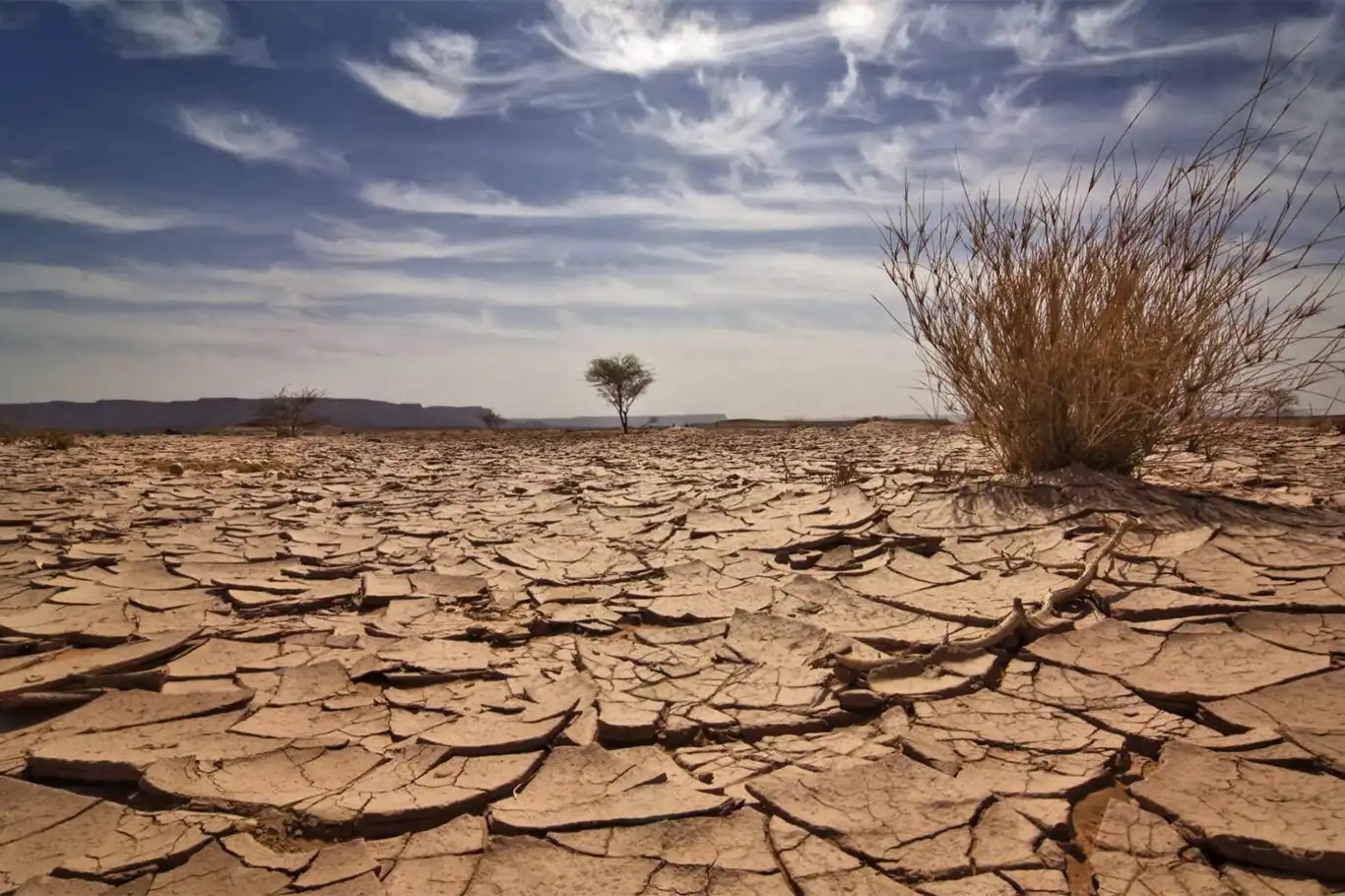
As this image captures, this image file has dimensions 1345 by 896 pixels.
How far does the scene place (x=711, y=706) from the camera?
1.78 metres

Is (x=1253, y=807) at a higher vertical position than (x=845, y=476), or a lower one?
lower

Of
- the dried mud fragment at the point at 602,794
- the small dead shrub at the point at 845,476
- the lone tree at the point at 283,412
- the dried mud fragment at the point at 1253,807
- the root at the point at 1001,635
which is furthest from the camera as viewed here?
the lone tree at the point at 283,412

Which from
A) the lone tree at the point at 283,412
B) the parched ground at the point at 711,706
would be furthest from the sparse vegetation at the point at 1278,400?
the lone tree at the point at 283,412

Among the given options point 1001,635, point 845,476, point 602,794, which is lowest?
point 602,794

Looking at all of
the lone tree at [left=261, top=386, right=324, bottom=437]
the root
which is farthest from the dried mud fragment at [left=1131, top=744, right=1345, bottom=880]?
the lone tree at [left=261, top=386, right=324, bottom=437]

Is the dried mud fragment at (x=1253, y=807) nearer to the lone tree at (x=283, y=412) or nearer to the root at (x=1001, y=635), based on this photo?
the root at (x=1001, y=635)

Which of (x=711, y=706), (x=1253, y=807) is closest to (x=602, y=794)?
(x=711, y=706)

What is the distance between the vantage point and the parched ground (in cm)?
122

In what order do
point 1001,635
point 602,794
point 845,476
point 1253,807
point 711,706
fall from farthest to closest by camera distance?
point 845,476 → point 1001,635 → point 711,706 → point 602,794 → point 1253,807

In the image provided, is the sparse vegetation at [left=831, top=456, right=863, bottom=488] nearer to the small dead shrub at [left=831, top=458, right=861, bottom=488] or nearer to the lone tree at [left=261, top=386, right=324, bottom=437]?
the small dead shrub at [left=831, top=458, right=861, bottom=488]

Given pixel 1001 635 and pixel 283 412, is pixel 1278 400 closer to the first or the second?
pixel 1001 635

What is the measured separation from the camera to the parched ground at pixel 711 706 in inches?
48.1

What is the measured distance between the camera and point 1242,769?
4.45 ft

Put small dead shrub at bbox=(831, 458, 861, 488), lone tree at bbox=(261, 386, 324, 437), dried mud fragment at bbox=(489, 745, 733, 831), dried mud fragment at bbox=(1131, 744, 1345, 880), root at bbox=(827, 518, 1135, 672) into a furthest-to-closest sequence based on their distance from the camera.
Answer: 1. lone tree at bbox=(261, 386, 324, 437)
2. small dead shrub at bbox=(831, 458, 861, 488)
3. root at bbox=(827, 518, 1135, 672)
4. dried mud fragment at bbox=(489, 745, 733, 831)
5. dried mud fragment at bbox=(1131, 744, 1345, 880)
